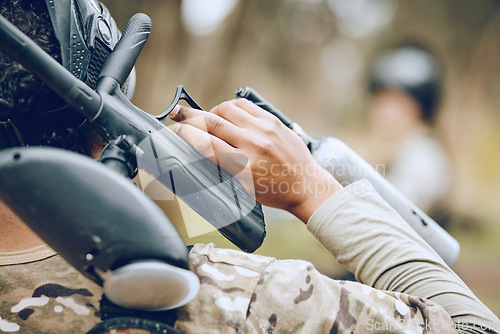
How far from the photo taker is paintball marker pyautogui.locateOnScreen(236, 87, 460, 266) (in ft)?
3.83

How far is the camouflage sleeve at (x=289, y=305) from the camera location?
0.68 meters

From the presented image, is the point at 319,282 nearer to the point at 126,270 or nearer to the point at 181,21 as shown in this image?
the point at 126,270

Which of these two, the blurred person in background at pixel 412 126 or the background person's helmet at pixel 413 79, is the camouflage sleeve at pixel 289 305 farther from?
the background person's helmet at pixel 413 79

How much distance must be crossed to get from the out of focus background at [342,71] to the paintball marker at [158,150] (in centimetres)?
212

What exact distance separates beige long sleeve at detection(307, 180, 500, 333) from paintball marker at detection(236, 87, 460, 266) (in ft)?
1.01

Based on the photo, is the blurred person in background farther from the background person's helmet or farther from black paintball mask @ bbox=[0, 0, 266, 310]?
black paintball mask @ bbox=[0, 0, 266, 310]

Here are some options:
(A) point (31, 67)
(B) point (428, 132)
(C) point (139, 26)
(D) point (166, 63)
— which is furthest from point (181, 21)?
(A) point (31, 67)

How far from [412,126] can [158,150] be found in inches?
91.5

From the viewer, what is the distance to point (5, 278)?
729 mm

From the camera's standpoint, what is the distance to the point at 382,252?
827mm

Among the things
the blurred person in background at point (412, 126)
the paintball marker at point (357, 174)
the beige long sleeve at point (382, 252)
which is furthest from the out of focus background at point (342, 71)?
the beige long sleeve at point (382, 252)

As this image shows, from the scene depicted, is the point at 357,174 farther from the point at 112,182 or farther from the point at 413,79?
the point at 413,79

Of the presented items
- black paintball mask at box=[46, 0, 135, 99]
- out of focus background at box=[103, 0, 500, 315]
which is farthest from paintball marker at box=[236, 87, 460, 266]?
out of focus background at box=[103, 0, 500, 315]

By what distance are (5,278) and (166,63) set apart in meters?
2.93
